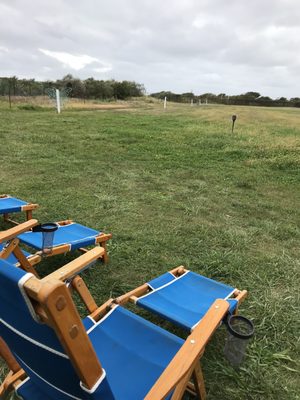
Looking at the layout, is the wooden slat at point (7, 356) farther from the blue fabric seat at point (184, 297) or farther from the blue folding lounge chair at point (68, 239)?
the blue folding lounge chair at point (68, 239)

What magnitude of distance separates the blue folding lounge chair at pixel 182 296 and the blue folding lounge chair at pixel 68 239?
0.82m

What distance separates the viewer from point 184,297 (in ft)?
8.10

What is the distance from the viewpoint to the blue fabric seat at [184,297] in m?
2.19

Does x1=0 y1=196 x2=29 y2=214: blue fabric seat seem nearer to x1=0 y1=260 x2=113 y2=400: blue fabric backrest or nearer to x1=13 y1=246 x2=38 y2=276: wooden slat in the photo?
x1=13 y1=246 x2=38 y2=276: wooden slat

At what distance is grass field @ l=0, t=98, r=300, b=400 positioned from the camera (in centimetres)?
239

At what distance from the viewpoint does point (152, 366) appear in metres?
1.74

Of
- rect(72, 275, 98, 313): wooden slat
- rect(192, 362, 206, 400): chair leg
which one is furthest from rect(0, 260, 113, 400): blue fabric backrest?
rect(192, 362, 206, 400): chair leg

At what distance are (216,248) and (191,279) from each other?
3.47 ft

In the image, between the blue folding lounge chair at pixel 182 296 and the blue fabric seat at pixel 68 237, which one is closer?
the blue folding lounge chair at pixel 182 296

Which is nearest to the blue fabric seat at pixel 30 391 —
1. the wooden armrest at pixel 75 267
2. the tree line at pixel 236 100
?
the wooden armrest at pixel 75 267

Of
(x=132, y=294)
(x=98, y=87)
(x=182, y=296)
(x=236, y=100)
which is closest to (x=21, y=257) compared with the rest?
(x=132, y=294)

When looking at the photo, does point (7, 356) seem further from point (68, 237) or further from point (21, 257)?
point (68, 237)

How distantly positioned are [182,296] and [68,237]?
128 cm

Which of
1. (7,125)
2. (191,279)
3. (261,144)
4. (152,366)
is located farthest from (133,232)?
(7,125)
